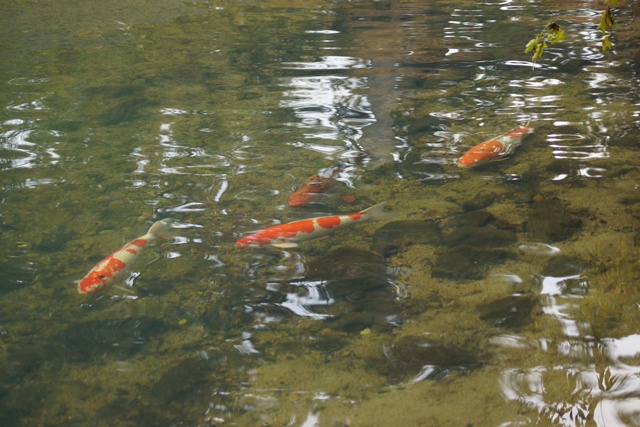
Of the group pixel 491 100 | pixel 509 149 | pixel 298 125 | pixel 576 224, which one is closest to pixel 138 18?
pixel 298 125

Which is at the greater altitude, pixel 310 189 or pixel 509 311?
pixel 310 189

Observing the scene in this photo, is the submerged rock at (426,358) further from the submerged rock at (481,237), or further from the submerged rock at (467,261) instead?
the submerged rock at (481,237)

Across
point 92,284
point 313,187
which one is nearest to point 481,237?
point 313,187

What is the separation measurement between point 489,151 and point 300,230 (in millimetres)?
2170

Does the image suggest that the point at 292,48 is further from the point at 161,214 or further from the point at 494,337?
the point at 494,337

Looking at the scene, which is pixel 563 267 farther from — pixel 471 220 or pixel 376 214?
pixel 376 214

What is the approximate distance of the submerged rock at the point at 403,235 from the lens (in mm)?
4395

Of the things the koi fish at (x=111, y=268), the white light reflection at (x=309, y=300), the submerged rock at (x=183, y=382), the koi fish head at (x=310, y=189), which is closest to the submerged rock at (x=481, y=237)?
the white light reflection at (x=309, y=300)

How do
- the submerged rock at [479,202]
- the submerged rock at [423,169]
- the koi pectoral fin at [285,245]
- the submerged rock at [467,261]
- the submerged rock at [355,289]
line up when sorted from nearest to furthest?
the submerged rock at [355,289] < the submerged rock at [467,261] < the koi pectoral fin at [285,245] < the submerged rock at [479,202] < the submerged rock at [423,169]

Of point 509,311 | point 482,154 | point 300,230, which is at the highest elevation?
point 482,154

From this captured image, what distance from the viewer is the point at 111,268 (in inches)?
157

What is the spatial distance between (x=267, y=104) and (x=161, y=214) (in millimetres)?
2794

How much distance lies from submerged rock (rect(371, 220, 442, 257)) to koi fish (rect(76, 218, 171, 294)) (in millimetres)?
1730

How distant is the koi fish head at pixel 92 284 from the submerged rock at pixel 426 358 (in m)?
1.95
